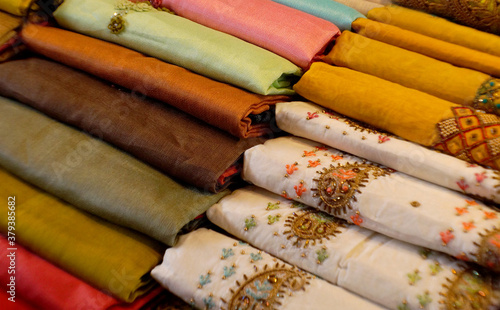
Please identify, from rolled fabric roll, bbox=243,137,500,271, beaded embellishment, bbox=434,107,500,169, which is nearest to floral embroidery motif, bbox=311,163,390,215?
rolled fabric roll, bbox=243,137,500,271

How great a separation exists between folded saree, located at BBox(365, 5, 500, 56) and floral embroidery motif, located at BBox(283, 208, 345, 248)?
1.59ft

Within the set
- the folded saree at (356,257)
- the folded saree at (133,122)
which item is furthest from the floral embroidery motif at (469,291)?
the folded saree at (133,122)

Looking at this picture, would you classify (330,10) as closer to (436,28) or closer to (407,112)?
(436,28)

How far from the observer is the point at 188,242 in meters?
0.79

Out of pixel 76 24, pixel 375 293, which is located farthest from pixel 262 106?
pixel 76 24

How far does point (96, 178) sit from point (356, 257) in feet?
1.68

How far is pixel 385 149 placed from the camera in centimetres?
77

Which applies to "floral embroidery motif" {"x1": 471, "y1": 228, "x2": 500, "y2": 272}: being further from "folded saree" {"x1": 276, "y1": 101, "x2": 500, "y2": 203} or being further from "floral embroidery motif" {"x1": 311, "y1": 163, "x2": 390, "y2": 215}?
"floral embroidery motif" {"x1": 311, "y1": 163, "x2": 390, "y2": 215}

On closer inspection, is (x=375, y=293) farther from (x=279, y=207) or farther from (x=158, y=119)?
(x=158, y=119)

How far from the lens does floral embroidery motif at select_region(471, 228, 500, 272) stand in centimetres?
60

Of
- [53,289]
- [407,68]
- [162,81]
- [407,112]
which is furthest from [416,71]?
[53,289]

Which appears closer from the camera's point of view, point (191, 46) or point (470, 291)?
point (470, 291)

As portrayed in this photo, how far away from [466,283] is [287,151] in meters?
0.38

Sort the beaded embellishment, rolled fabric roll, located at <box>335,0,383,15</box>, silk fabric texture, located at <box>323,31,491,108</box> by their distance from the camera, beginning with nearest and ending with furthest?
the beaded embellishment < silk fabric texture, located at <box>323,31,491,108</box> < rolled fabric roll, located at <box>335,0,383,15</box>
